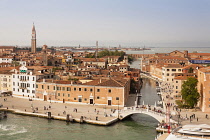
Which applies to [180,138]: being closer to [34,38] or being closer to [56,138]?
[56,138]

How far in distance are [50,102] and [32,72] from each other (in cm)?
507

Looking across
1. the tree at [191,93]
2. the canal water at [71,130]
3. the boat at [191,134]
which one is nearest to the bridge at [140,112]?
the canal water at [71,130]

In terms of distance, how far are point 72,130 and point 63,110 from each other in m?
5.26

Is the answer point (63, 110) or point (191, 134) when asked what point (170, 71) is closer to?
point (63, 110)

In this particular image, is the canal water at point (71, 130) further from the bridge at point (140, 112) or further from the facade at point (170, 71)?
the facade at point (170, 71)

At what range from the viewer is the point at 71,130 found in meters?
24.4

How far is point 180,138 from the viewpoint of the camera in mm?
16688

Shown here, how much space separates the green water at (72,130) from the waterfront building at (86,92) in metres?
3.91

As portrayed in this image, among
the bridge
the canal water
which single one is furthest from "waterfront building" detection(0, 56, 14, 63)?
the bridge

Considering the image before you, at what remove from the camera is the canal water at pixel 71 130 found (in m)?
22.8

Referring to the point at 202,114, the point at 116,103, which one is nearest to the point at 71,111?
the point at 116,103

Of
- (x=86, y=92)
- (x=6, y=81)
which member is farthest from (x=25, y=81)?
(x=86, y=92)

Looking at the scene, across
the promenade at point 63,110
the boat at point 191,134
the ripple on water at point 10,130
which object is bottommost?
the ripple on water at point 10,130

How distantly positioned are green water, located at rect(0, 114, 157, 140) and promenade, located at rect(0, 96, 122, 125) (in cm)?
82
